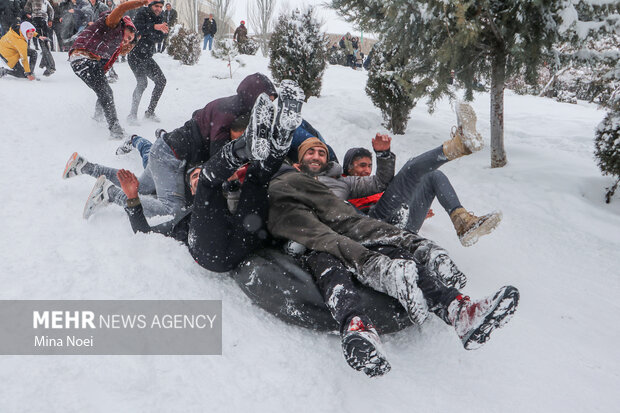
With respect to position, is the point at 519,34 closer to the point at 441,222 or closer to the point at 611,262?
the point at 441,222

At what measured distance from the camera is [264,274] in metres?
2.34

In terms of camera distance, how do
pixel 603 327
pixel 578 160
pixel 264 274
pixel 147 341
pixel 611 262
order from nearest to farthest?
pixel 147 341, pixel 264 274, pixel 603 327, pixel 611 262, pixel 578 160

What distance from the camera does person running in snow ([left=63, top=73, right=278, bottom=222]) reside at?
3.21 meters

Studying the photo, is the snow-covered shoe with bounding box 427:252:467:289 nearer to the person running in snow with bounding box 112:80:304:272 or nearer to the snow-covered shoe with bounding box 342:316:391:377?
the snow-covered shoe with bounding box 342:316:391:377

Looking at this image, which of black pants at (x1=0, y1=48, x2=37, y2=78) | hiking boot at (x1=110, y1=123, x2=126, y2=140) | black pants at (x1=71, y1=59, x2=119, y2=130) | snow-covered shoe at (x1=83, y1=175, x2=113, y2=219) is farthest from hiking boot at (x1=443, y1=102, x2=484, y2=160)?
black pants at (x1=0, y1=48, x2=37, y2=78)

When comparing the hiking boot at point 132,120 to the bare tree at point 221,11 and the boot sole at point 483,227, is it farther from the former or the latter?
the bare tree at point 221,11

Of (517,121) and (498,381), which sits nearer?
(498,381)

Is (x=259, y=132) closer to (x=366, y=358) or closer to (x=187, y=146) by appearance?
(x=366, y=358)

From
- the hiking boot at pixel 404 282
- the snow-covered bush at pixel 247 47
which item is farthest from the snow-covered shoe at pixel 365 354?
the snow-covered bush at pixel 247 47

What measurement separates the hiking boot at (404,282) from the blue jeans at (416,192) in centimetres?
104

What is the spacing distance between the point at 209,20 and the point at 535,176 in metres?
15.8

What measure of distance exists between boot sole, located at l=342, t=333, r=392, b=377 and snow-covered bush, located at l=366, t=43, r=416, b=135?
4.80 metres

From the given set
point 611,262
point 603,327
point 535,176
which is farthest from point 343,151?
point 603,327

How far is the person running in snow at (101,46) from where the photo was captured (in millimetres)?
4699
